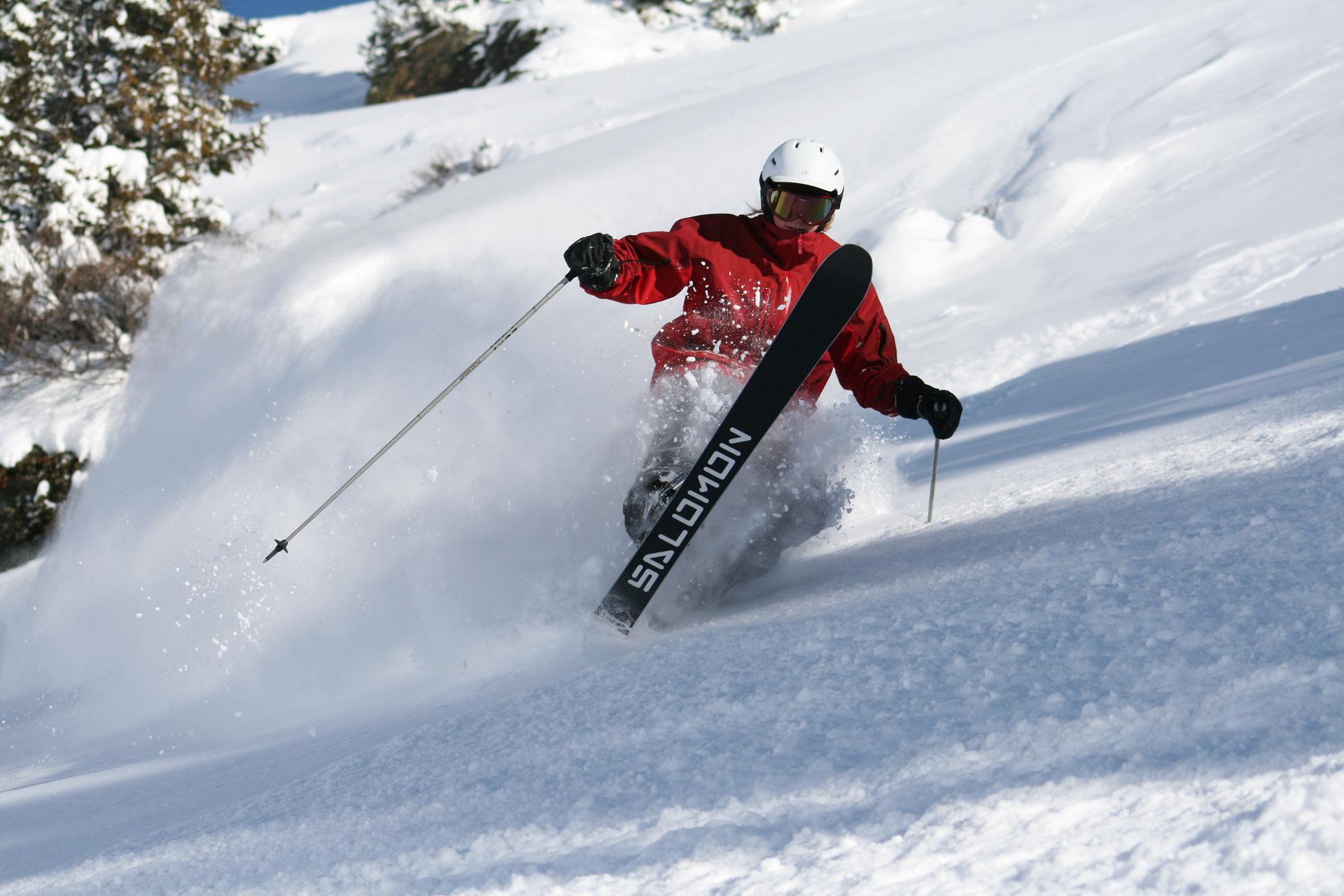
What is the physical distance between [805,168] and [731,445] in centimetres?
104

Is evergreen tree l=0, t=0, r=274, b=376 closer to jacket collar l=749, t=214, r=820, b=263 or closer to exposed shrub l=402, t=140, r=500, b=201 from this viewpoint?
exposed shrub l=402, t=140, r=500, b=201

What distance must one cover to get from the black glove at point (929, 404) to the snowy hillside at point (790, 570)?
10.9 inches

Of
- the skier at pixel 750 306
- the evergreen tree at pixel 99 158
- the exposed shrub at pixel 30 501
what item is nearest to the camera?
the skier at pixel 750 306

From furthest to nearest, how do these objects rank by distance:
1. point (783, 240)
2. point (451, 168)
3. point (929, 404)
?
point (451, 168) < point (783, 240) < point (929, 404)

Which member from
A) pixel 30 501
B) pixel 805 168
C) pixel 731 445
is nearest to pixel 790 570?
pixel 731 445

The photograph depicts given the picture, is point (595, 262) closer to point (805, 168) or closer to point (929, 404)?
point (805, 168)

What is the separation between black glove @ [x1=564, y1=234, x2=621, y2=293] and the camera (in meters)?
3.83

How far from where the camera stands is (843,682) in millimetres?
2445

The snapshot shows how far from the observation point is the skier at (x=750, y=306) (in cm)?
395

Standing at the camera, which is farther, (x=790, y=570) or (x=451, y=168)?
(x=451, y=168)

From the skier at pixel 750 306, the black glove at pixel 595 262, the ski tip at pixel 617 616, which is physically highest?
the black glove at pixel 595 262

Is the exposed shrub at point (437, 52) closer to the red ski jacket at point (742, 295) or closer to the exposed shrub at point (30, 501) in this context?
the exposed shrub at point (30, 501)

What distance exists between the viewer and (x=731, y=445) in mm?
3697

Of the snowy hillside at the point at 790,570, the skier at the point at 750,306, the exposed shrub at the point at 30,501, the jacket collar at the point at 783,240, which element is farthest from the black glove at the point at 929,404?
the exposed shrub at the point at 30,501
